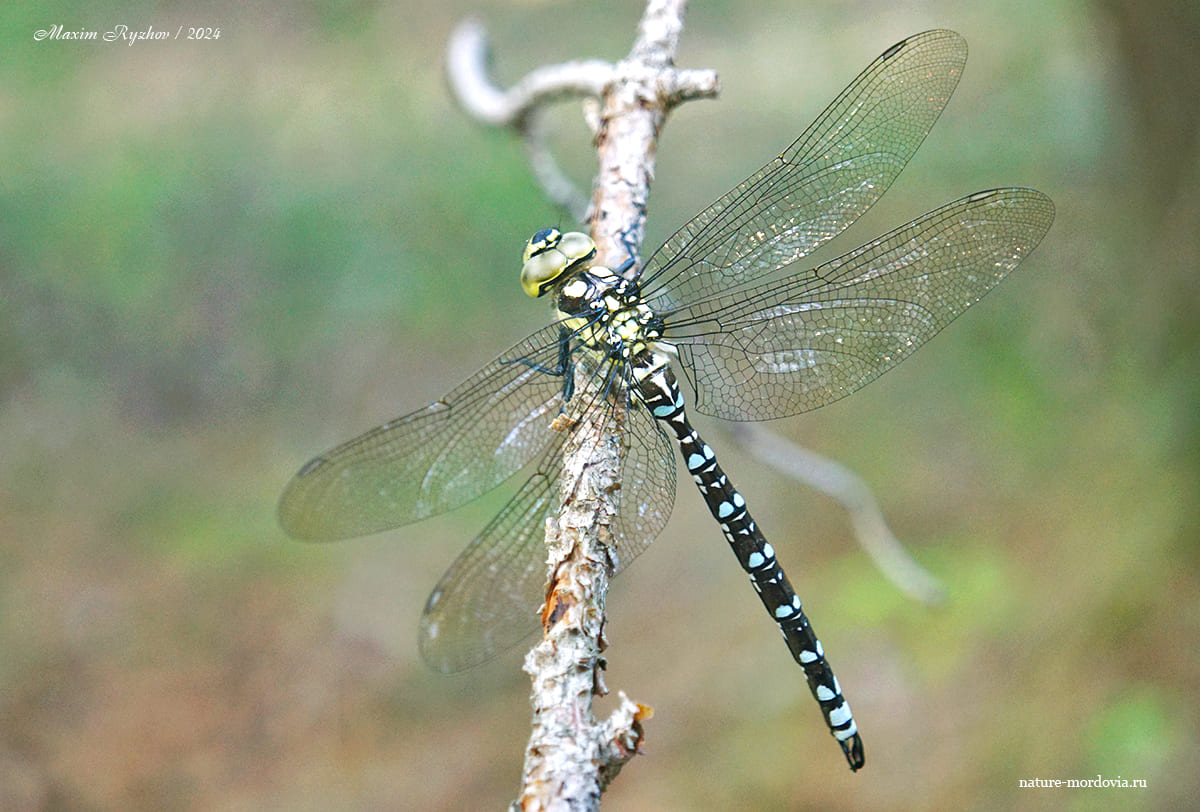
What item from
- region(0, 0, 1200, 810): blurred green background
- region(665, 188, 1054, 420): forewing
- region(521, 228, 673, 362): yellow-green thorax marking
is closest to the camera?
region(665, 188, 1054, 420): forewing

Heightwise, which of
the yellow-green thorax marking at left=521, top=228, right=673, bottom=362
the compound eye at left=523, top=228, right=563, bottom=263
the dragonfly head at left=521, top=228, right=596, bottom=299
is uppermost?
the compound eye at left=523, top=228, right=563, bottom=263

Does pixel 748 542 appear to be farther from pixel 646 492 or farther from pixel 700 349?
pixel 700 349

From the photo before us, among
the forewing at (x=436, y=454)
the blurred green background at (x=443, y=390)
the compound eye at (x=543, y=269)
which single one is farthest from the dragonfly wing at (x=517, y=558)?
the blurred green background at (x=443, y=390)

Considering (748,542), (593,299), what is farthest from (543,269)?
(748,542)

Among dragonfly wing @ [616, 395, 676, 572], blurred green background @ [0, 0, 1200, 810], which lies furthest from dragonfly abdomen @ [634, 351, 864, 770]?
blurred green background @ [0, 0, 1200, 810]

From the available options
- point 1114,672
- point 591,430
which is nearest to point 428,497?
point 591,430

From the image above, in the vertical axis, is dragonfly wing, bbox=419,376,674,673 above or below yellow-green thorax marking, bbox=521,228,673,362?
below

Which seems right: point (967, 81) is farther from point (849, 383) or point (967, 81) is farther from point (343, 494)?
point (343, 494)

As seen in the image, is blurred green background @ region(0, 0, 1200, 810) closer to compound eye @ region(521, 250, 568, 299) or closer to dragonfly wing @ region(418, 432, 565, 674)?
compound eye @ region(521, 250, 568, 299)
